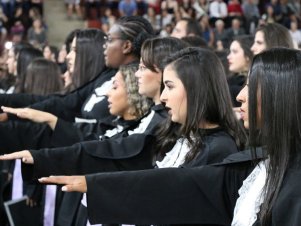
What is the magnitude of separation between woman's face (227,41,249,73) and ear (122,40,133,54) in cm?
155

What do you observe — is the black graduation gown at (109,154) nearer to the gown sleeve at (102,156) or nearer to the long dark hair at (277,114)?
the gown sleeve at (102,156)

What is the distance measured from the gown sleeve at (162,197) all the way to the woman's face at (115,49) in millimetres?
1832

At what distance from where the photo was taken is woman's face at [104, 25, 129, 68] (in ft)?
14.4

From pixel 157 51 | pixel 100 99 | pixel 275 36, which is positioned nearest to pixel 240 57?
pixel 275 36

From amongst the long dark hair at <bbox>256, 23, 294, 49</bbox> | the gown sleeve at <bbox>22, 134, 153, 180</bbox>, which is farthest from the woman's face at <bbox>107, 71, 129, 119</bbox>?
the long dark hair at <bbox>256, 23, 294, 49</bbox>

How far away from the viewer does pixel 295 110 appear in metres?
2.25

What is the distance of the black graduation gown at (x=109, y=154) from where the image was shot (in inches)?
133

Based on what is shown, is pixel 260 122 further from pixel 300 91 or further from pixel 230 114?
pixel 230 114

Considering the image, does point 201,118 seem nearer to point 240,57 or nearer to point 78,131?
point 78,131

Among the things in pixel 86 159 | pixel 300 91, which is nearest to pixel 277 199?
pixel 300 91

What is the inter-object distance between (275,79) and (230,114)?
79 centimetres

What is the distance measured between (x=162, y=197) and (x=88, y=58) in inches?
99.0

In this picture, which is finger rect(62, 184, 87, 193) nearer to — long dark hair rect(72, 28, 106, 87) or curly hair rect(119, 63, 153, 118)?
curly hair rect(119, 63, 153, 118)

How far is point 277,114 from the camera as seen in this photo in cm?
225
